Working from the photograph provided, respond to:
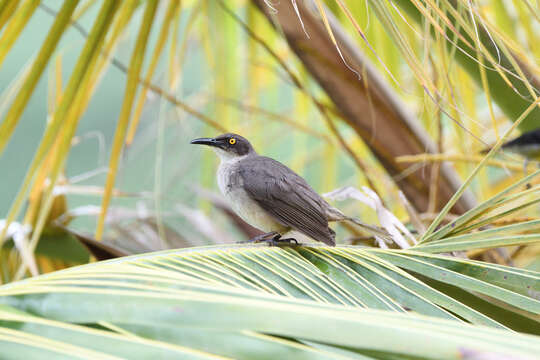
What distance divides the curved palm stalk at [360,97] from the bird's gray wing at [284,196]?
1.42 feet

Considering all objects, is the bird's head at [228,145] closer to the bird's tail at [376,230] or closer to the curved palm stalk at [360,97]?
the curved palm stalk at [360,97]

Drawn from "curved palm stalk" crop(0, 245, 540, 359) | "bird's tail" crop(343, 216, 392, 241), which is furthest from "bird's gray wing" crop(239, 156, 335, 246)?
"curved palm stalk" crop(0, 245, 540, 359)

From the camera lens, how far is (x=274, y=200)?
2410 millimetres

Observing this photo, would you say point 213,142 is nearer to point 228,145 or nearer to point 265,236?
point 228,145

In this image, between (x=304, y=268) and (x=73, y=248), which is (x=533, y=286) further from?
(x=73, y=248)

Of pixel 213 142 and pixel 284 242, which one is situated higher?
pixel 213 142

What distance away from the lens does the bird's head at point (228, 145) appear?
3.03 meters

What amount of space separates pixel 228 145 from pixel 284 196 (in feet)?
2.41

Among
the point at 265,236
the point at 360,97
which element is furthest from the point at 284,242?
the point at 360,97

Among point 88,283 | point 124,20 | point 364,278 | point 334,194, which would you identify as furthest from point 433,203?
point 88,283

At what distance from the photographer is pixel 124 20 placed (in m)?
2.39

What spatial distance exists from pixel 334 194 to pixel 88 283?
135 centimetres

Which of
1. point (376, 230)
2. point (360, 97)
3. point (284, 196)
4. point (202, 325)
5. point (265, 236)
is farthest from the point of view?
point (360, 97)

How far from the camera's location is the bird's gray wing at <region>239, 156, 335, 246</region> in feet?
7.35
